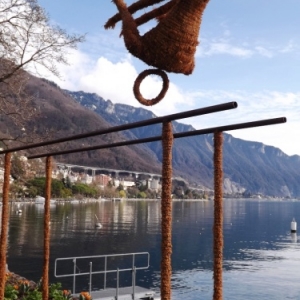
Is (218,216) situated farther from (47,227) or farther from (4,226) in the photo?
(4,226)

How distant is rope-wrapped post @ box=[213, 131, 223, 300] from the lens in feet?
9.64

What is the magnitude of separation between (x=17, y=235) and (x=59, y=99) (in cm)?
14842

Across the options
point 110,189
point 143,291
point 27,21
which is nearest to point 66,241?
point 143,291

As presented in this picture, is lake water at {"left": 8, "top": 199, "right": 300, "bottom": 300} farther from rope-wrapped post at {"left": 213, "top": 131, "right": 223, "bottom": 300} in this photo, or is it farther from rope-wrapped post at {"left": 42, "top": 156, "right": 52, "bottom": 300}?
rope-wrapped post at {"left": 213, "top": 131, "right": 223, "bottom": 300}

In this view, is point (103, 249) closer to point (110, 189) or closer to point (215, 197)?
point (215, 197)

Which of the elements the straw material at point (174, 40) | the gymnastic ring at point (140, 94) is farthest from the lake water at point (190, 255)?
the straw material at point (174, 40)

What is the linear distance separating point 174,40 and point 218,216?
46.5 inches

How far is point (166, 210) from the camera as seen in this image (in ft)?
9.27

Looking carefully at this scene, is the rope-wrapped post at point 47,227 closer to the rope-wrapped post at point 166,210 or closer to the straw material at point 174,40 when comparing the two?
the rope-wrapped post at point 166,210

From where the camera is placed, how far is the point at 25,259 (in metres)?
34.5

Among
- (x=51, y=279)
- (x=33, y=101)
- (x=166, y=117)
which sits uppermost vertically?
(x=33, y=101)

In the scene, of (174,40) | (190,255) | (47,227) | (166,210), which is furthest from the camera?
(190,255)

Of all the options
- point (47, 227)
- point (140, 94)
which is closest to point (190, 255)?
point (47, 227)

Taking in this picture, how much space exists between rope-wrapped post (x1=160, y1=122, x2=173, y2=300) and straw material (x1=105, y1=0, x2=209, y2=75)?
0.40 m
